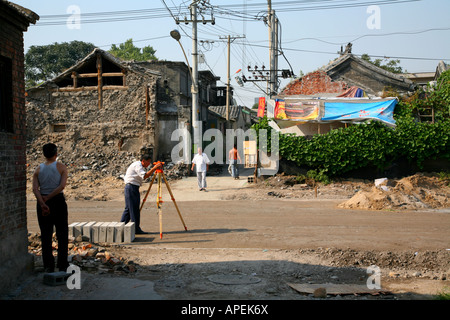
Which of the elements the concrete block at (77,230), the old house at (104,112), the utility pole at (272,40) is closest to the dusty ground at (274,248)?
the concrete block at (77,230)

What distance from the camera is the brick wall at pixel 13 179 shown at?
19.6ft

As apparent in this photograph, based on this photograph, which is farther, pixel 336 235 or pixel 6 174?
pixel 336 235

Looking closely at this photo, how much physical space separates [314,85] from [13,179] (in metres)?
20.5

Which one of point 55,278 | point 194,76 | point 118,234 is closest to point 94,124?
point 194,76

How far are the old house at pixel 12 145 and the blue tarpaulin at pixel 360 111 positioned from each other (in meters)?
16.2

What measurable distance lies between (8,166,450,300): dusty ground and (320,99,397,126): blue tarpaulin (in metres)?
3.97

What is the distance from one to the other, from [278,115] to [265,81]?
949 centimetres

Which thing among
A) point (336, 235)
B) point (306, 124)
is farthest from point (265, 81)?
point (336, 235)

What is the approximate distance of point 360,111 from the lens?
2020 cm

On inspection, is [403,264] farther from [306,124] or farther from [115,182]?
[115,182]

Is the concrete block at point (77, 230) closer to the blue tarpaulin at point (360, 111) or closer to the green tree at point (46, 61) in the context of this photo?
the blue tarpaulin at point (360, 111)

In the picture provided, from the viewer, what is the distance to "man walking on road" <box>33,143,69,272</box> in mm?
6574

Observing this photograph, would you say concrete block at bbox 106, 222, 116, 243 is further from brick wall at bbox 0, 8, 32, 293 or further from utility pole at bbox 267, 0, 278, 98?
utility pole at bbox 267, 0, 278, 98

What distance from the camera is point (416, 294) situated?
6.04m
